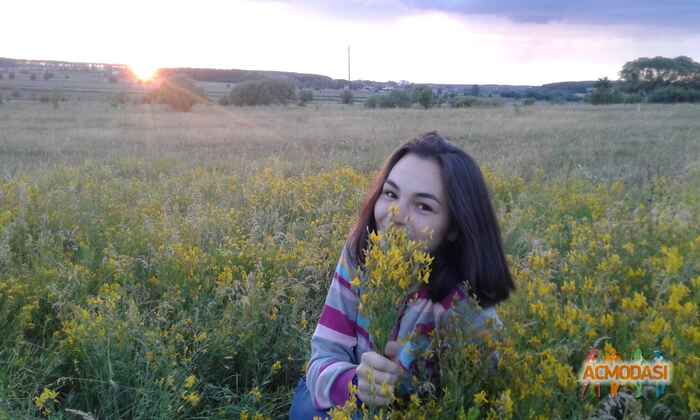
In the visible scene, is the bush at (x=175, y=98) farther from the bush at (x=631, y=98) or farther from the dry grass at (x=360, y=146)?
the bush at (x=631, y=98)

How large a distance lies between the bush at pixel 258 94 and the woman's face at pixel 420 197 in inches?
1705

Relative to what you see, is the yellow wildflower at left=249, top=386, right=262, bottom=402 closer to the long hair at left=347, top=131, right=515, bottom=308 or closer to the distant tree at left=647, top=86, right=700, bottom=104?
the long hair at left=347, top=131, right=515, bottom=308

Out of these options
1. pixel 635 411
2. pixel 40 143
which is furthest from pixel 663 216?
pixel 40 143

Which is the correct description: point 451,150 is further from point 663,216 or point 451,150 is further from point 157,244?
point 157,244

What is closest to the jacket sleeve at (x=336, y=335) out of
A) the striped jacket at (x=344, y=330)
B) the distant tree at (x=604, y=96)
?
the striped jacket at (x=344, y=330)

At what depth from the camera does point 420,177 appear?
194 cm

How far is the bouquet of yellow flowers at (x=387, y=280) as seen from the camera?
131 centimetres

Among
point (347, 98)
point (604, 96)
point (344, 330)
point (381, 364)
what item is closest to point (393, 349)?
point (381, 364)

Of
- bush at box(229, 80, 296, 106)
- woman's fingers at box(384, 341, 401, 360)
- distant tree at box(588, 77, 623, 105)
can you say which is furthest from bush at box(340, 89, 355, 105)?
woman's fingers at box(384, 341, 401, 360)

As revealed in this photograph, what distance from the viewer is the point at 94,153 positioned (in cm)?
1038

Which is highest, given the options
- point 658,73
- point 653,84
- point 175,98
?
point 658,73

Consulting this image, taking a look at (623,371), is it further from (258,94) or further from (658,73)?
(658,73)

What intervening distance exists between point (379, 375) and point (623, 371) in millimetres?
856

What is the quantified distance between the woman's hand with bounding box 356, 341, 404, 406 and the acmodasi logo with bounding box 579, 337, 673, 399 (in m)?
0.67
